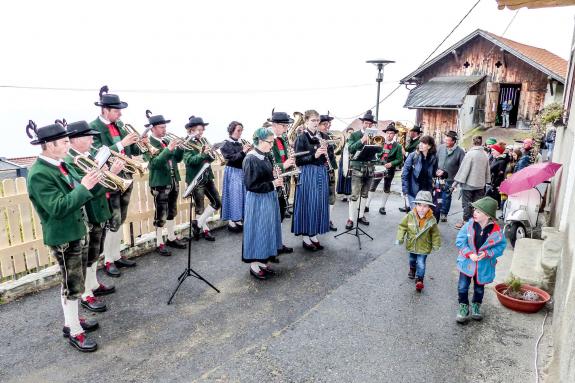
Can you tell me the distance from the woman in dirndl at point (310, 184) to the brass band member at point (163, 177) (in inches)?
78.4

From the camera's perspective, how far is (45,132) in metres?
3.72

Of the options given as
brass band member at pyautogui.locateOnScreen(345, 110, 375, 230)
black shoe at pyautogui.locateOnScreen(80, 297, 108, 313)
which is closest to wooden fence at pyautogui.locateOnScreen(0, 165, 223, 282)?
black shoe at pyautogui.locateOnScreen(80, 297, 108, 313)

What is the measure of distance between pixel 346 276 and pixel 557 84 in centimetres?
1506

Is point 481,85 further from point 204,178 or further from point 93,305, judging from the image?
point 93,305

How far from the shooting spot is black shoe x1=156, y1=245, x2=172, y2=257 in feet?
21.6

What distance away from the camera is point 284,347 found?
4113mm

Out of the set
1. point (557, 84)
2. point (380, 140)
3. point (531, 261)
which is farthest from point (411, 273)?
point (557, 84)

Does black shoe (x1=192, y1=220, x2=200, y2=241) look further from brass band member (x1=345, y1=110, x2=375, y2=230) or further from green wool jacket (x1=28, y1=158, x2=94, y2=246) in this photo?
green wool jacket (x1=28, y1=158, x2=94, y2=246)

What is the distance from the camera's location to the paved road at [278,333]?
147 inches

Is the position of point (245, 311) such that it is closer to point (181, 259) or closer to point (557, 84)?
point (181, 259)

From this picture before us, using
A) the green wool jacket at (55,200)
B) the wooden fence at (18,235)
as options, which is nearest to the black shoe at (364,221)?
the wooden fence at (18,235)

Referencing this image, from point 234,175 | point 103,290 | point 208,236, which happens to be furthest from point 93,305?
point 234,175

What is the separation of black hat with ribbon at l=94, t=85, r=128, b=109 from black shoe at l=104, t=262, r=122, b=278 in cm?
224

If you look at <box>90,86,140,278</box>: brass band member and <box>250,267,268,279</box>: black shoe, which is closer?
<box>90,86,140,278</box>: brass band member
